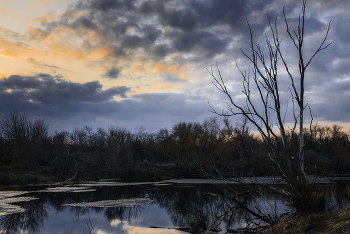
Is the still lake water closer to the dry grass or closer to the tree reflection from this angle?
the tree reflection

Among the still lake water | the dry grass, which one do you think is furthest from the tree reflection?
the dry grass

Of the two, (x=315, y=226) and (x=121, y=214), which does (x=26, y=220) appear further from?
(x=315, y=226)

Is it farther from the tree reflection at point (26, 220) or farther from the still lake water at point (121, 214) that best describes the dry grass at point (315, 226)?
the tree reflection at point (26, 220)

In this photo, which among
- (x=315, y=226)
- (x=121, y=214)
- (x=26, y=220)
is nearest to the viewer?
(x=315, y=226)

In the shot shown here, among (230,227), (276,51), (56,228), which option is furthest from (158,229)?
(276,51)

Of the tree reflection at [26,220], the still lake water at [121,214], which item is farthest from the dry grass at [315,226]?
the tree reflection at [26,220]

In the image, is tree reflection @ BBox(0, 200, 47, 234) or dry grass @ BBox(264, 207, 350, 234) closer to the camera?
dry grass @ BBox(264, 207, 350, 234)

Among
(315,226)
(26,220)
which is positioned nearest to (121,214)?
(26,220)

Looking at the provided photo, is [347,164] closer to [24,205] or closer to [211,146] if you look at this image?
[211,146]

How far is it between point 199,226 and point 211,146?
959 inches

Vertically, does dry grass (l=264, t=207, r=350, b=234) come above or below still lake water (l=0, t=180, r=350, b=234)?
above

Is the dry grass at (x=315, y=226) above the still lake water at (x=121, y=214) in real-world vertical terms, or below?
above

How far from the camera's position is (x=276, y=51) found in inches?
198

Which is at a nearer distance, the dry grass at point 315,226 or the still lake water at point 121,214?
the dry grass at point 315,226
